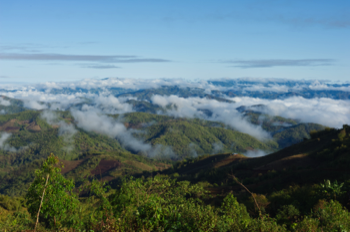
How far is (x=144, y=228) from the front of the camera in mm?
10742

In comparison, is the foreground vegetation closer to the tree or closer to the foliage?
the tree

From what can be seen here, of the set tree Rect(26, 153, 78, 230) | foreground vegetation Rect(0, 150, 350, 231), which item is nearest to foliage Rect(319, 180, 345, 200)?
foreground vegetation Rect(0, 150, 350, 231)

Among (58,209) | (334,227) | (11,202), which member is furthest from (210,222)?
(11,202)

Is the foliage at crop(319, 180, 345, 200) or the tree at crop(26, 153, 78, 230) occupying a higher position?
the tree at crop(26, 153, 78, 230)

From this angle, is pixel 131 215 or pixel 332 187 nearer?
pixel 131 215

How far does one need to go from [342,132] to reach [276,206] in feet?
300

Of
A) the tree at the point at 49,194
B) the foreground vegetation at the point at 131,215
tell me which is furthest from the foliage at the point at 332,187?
the tree at the point at 49,194

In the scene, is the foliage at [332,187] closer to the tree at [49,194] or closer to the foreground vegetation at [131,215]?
the foreground vegetation at [131,215]

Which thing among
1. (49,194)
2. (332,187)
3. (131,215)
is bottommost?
(332,187)

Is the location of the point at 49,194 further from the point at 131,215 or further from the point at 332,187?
the point at 332,187

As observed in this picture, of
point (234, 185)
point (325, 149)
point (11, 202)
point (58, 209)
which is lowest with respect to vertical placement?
point (11, 202)

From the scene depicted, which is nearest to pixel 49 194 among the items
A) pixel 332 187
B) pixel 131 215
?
pixel 131 215

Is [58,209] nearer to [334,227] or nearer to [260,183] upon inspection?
[334,227]

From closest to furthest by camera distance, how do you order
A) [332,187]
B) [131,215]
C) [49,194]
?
1. [131,215]
2. [49,194]
3. [332,187]
